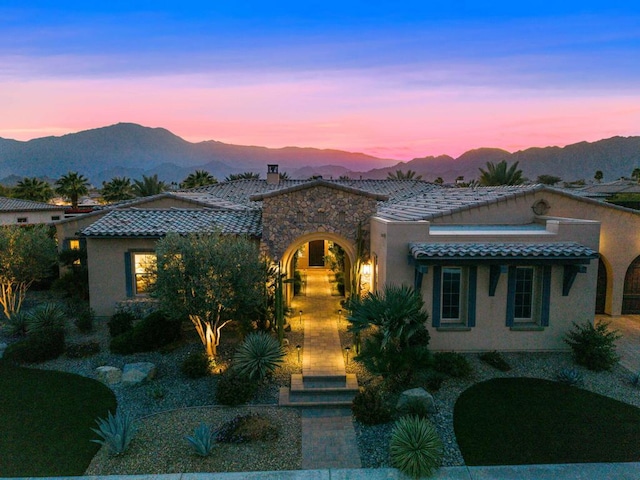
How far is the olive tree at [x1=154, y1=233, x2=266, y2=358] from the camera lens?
11258 mm

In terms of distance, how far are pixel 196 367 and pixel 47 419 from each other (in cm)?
368

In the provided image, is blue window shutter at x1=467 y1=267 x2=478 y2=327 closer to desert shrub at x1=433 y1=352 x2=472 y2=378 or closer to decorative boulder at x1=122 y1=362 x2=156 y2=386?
desert shrub at x1=433 y1=352 x2=472 y2=378

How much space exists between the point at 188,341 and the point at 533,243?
41.6 feet

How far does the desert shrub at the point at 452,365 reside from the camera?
11.4m

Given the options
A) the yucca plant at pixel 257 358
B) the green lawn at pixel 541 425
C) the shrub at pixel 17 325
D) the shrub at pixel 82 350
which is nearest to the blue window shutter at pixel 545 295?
the green lawn at pixel 541 425

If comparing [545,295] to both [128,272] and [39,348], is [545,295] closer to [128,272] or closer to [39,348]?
[128,272]

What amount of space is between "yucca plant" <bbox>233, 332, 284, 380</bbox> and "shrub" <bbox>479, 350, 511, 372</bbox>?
6575mm

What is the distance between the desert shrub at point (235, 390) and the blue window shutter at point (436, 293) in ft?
20.8

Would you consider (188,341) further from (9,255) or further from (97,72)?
(97,72)

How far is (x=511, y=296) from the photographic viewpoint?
512 inches

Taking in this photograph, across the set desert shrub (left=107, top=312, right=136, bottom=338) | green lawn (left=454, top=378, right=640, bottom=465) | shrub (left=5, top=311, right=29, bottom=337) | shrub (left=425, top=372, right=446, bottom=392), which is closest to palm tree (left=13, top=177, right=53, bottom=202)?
shrub (left=5, top=311, right=29, bottom=337)

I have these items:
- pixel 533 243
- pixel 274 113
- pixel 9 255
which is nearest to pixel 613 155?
pixel 274 113

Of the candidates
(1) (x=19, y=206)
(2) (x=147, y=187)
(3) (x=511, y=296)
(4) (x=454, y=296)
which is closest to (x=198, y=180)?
(2) (x=147, y=187)

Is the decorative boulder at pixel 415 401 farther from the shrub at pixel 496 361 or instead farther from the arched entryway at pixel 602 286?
the arched entryway at pixel 602 286
